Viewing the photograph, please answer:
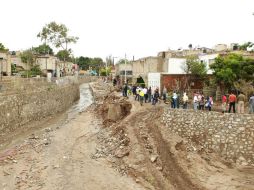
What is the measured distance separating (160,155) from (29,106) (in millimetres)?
17873

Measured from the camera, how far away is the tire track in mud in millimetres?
16172

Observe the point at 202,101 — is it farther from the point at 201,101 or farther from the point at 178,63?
the point at 178,63

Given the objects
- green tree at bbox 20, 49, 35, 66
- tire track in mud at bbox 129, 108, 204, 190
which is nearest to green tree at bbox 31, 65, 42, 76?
green tree at bbox 20, 49, 35, 66

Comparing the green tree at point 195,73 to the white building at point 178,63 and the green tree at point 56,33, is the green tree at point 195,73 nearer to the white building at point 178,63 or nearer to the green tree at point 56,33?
the white building at point 178,63

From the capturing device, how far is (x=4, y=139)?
1033 inches

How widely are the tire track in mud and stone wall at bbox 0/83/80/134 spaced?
1064 centimetres

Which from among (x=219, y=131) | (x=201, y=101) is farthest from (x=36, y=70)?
(x=219, y=131)

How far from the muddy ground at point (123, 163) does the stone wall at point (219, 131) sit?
1.96 ft

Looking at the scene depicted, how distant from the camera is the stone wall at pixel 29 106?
91.4 ft

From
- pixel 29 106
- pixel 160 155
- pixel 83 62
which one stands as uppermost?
pixel 83 62

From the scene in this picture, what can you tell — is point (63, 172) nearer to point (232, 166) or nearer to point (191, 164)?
point (191, 164)

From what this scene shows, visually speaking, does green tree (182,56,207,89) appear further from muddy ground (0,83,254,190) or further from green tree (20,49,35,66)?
green tree (20,49,35,66)

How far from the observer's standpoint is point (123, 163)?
18281 mm

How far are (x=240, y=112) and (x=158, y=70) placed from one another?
2074 centimetres
